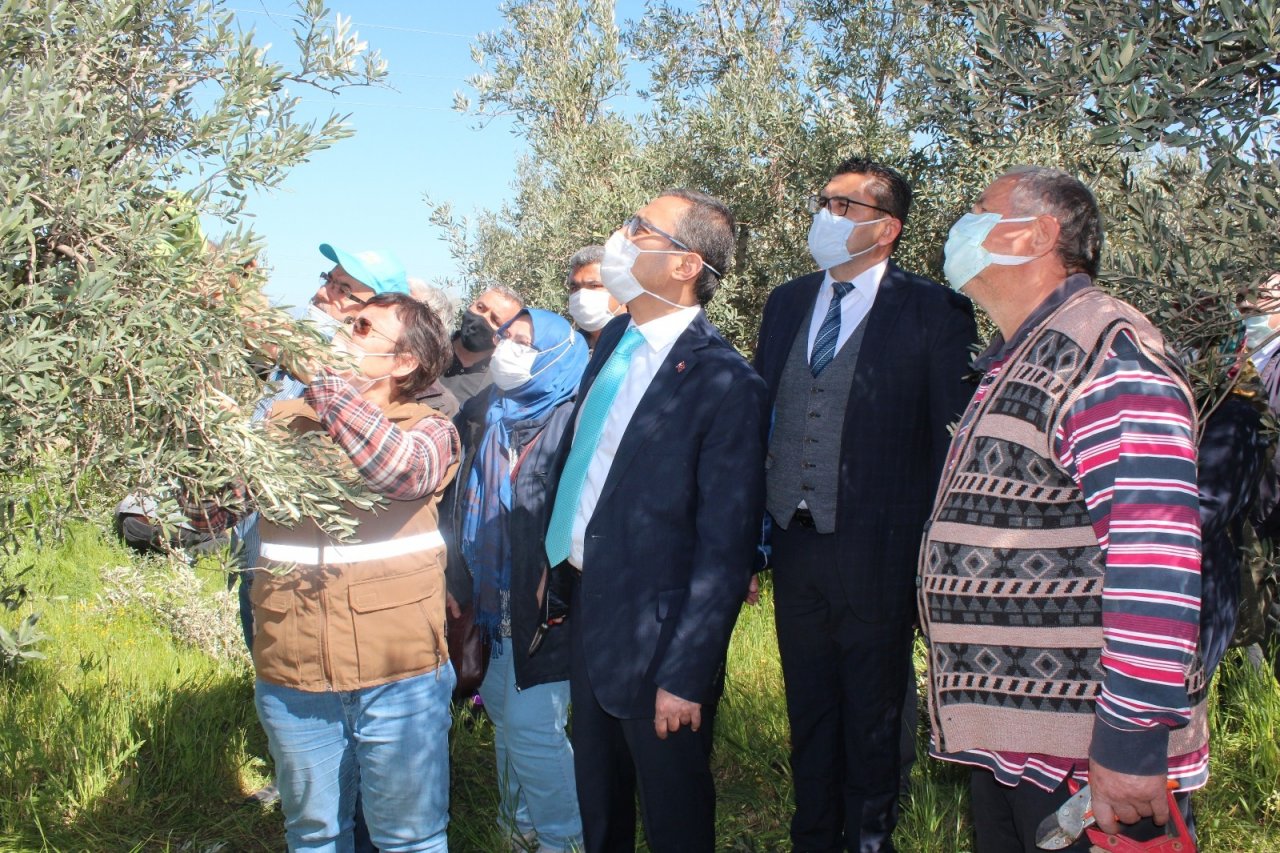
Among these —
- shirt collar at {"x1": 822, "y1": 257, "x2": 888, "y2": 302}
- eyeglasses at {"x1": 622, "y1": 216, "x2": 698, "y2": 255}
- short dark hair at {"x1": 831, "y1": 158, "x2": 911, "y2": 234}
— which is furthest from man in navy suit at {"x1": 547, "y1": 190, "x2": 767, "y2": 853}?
short dark hair at {"x1": 831, "y1": 158, "x2": 911, "y2": 234}

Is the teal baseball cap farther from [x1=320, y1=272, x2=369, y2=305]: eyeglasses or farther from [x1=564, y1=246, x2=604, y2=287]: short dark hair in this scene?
[x1=564, y1=246, x2=604, y2=287]: short dark hair

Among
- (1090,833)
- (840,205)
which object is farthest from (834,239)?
(1090,833)

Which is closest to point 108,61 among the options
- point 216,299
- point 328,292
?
point 216,299

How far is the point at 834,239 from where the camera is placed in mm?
3693

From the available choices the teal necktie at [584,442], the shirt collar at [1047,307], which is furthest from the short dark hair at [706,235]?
the shirt collar at [1047,307]

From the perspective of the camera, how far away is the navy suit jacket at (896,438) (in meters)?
3.29

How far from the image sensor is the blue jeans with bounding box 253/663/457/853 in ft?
9.66

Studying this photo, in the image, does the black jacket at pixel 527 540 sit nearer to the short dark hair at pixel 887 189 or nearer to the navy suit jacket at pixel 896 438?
the navy suit jacket at pixel 896 438

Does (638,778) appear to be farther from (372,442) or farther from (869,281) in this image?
(869,281)

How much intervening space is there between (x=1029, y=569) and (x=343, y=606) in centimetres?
185

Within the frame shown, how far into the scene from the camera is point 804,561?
11.1 ft

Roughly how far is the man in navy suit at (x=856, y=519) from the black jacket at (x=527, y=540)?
79 cm

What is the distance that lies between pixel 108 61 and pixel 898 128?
222 inches

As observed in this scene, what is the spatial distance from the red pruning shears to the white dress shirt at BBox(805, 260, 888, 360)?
70.3 inches
